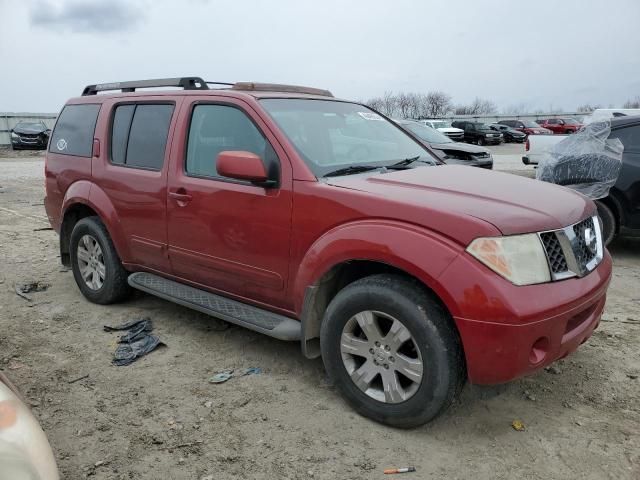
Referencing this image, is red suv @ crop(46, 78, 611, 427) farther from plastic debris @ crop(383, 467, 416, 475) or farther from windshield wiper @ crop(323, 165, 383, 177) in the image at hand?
plastic debris @ crop(383, 467, 416, 475)

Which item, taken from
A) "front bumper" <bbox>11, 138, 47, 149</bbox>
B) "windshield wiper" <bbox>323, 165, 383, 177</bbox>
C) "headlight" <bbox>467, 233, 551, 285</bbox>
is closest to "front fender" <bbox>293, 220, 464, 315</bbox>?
"headlight" <bbox>467, 233, 551, 285</bbox>

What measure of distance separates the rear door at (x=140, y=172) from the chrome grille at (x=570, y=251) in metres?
2.65

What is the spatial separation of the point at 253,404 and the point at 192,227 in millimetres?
1316

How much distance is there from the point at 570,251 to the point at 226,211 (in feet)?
6.77

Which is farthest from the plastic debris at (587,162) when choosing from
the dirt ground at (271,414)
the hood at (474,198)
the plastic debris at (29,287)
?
the plastic debris at (29,287)

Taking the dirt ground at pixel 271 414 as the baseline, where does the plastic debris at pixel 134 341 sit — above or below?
above

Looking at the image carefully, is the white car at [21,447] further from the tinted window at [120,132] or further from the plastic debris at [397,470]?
the tinted window at [120,132]

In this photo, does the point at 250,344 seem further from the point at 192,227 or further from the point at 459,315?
the point at 459,315

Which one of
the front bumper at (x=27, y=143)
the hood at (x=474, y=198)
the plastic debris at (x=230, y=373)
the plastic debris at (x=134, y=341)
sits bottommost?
the plastic debris at (x=230, y=373)

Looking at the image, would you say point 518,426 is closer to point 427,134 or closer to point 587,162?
point 587,162

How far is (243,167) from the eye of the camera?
3.25 meters

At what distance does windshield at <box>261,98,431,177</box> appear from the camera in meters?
3.50

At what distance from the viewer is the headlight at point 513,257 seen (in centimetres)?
260

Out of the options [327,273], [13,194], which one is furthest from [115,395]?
[13,194]
